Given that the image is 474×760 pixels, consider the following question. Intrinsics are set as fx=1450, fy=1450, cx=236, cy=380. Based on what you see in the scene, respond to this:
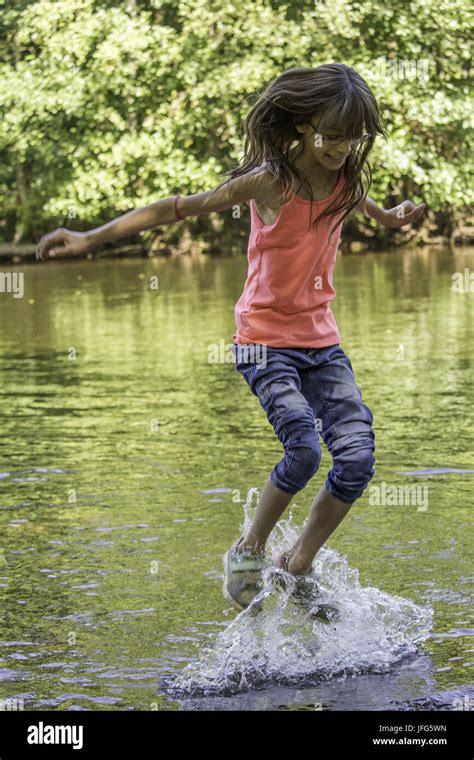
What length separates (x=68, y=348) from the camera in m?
13.5

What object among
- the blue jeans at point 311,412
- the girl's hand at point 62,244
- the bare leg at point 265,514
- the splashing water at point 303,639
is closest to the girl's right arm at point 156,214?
the girl's hand at point 62,244

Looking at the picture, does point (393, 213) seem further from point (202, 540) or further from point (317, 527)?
point (202, 540)

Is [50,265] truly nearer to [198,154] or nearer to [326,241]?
[198,154]

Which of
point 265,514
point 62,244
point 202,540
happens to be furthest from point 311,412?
point 202,540

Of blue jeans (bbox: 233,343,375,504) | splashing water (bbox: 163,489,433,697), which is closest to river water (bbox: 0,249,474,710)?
splashing water (bbox: 163,489,433,697)

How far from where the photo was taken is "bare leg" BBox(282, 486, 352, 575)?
4945 mm

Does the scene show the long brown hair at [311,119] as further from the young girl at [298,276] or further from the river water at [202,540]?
the river water at [202,540]

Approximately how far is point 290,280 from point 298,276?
0.03 meters

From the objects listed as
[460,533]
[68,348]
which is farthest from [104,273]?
[460,533]

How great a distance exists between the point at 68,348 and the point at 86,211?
48.3ft

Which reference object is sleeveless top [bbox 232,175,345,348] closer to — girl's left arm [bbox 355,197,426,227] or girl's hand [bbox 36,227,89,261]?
girl's left arm [bbox 355,197,426,227]

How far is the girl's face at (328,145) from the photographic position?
4809mm

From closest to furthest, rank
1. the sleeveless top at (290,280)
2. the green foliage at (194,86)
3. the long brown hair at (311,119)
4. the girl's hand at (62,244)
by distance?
the girl's hand at (62,244) → the long brown hair at (311,119) → the sleeveless top at (290,280) → the green foliage at (194,86)

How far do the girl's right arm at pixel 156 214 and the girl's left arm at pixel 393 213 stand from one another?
0.63 m
